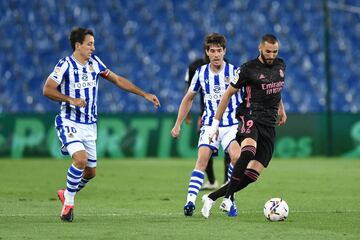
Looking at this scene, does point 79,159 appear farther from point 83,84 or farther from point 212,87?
point 212,87

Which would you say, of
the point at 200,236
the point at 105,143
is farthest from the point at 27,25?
the point at 200,236

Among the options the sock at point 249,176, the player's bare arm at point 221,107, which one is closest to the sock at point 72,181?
the player's bare arm at point 221,107

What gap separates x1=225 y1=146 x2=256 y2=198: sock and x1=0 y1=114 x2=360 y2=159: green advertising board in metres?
12.9

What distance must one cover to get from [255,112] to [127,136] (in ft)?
43.8

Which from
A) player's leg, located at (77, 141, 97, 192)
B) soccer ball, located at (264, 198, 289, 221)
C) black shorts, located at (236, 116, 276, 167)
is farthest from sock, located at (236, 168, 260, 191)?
player's leg, located at (77, 141, 97, 192)

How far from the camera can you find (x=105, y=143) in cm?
2288

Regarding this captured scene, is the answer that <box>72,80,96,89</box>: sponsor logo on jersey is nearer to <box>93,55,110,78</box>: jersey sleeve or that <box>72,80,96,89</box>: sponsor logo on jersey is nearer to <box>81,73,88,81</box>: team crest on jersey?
<box>81,73,88,81</box>: team crest on jersey

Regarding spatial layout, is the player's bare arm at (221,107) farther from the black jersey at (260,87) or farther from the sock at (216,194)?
the sock at (216,194)

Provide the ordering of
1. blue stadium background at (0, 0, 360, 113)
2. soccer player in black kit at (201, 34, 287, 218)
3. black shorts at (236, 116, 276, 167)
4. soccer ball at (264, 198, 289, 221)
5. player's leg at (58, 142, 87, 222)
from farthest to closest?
blue stadium background at (0, 0, 360, 113)
black shorts at (236, 116, 276, 167)
soccer player in black kit at (201, 34, 287, 218)
player's leg at (58, 142, 87, 222)
soccer ball at (264, 198, 289, 221)

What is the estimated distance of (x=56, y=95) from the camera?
30.7ft

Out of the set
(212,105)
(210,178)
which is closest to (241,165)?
(212,105)

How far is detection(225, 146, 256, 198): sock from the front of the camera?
9.55m

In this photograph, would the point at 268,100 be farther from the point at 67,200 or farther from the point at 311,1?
the point at 311,1

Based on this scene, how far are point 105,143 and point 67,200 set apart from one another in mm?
13394
